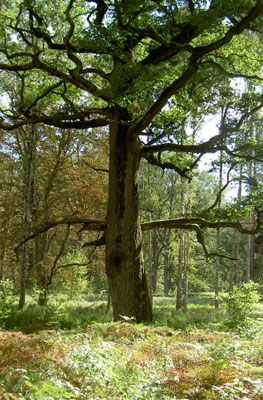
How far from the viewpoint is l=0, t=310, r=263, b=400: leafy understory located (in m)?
2.78

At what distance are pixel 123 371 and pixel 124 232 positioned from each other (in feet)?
15.8

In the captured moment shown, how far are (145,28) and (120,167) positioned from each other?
3391 mm

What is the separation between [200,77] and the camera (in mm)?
9031

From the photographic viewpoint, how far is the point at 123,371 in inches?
143

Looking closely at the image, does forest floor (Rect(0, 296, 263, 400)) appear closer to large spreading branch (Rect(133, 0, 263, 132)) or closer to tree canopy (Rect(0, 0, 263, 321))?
tree canopy (Rect(0, 0, 263, 321))

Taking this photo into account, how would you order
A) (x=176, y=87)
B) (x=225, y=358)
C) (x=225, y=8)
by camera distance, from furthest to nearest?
(x=176, y=87), (x=225, y=8), (x=225, y=358)

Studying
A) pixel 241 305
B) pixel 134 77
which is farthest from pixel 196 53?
pixel 241 305

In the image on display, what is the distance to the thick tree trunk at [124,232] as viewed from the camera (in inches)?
320

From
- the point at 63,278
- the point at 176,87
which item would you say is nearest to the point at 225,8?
the point at 176,87

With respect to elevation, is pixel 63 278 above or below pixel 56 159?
below

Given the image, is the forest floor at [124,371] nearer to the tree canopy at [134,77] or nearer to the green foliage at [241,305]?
the green foliage at [241,305]

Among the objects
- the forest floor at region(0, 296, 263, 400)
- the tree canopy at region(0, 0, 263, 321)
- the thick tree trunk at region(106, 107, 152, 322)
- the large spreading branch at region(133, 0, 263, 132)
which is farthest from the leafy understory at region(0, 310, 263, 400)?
the large spreading branch at region(133, 0, 263, 132)

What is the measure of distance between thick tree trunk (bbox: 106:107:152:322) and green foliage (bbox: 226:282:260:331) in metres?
2.05

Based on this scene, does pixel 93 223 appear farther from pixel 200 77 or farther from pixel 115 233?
pixel 200 77
